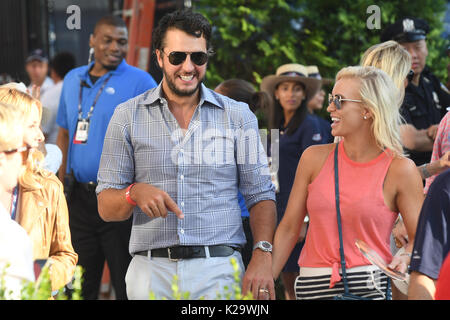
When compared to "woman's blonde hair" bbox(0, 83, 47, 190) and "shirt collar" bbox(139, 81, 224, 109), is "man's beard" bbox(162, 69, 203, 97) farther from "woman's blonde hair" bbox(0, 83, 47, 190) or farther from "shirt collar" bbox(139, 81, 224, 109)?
"woman's blonde hair" bbox(0, 83, 47, 190)

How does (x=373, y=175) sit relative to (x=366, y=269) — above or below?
above

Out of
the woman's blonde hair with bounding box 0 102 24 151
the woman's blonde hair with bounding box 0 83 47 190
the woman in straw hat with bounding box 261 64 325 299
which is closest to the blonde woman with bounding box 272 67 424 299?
the woman's blonde hair with bounding box 0 83 47 190

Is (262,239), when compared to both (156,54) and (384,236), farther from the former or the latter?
(156,54)

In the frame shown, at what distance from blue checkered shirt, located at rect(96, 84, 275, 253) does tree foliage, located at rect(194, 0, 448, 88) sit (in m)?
4.11

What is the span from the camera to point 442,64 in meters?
7.05

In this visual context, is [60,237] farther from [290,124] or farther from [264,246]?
[290,124]

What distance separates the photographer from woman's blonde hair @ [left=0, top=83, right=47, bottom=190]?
2.94m

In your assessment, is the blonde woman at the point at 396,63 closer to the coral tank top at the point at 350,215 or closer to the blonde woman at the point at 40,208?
the coral tank top at the point at 350,215

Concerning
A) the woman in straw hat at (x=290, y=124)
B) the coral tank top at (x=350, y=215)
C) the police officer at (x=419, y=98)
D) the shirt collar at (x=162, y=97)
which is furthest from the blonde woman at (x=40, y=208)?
the woman in straw hat at (x=290, y=124)

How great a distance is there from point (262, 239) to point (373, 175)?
0.54 metres

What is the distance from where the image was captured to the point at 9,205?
9.62ft

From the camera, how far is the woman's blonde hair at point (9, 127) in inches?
107
